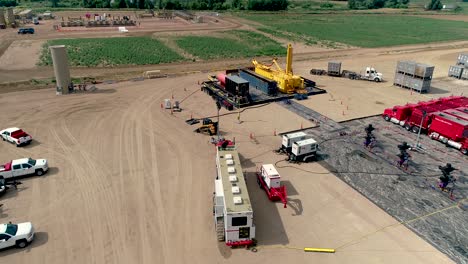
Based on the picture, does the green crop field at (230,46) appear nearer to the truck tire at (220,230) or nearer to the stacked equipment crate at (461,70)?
the stacked equipment crate at (461,70)

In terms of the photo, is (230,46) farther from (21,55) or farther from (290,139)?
(290,139)

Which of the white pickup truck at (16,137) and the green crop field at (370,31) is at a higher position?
the green crop field at (370,31)

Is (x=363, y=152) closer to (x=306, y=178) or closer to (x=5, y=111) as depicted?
(x=306, y=178)

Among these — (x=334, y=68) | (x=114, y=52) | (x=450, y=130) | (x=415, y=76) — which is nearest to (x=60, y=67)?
(x=114, y=52)

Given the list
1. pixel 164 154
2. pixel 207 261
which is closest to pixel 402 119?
pixel 164 154

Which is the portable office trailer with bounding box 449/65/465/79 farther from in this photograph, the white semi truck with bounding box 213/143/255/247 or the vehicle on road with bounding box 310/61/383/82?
the white semi truck with bounding box 213/143/255/247

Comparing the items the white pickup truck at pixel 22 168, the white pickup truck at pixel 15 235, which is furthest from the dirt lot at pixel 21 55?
the white pickup truck at pixel 15 235
